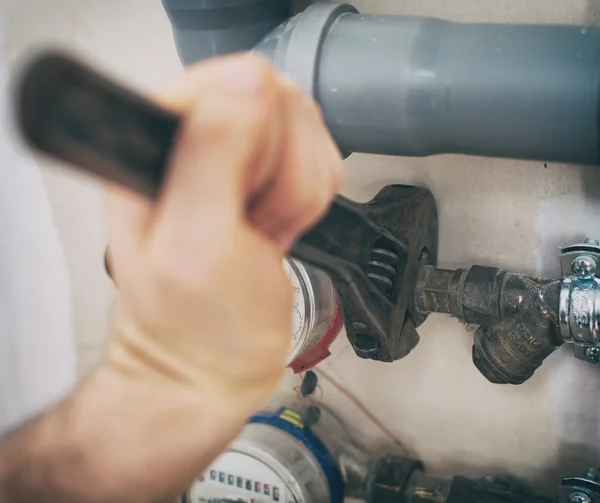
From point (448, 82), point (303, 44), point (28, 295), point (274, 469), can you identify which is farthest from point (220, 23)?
point (28, 295)

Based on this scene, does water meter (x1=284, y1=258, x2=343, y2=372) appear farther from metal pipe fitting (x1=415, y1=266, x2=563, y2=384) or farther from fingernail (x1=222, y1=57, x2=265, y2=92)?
fingernail (x1=222, y1=57, x2=265, y2=92)

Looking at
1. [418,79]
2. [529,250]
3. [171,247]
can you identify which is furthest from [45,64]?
[529,250]

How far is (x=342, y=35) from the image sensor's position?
581 millimetres

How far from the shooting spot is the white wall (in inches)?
28.9

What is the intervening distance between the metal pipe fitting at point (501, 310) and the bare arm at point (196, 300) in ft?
1.21

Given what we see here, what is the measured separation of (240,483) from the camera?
89 cm

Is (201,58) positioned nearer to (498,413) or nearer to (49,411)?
(49,411)

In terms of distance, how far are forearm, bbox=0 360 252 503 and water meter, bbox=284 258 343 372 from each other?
0.34 meters

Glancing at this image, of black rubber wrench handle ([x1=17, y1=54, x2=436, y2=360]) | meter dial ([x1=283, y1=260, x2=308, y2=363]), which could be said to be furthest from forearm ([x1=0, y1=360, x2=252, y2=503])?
meter dial ([x1=283, y1=260, x2=308, y2=363])

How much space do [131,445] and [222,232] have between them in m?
0.14

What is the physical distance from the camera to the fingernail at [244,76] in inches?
12.4

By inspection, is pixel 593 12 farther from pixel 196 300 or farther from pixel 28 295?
pixel 28 295

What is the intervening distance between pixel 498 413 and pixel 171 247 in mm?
691

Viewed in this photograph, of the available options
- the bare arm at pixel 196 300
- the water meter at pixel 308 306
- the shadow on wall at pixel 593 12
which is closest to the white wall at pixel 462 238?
the shadow on wall at pixel 593 12
